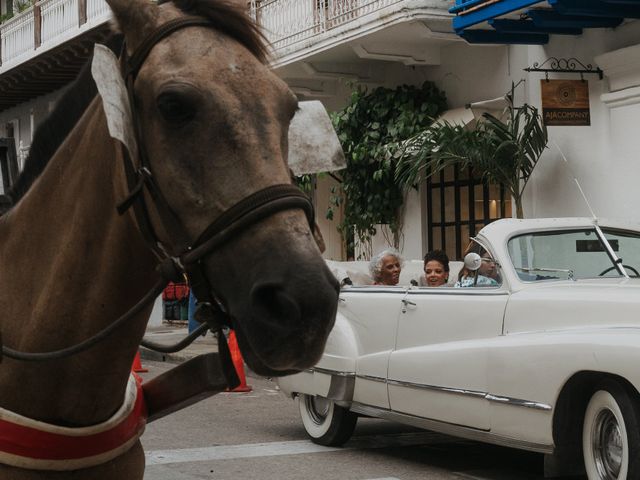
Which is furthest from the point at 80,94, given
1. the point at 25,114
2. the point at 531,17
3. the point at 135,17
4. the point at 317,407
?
the point at 25,114

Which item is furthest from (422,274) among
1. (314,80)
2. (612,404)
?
(314,80)

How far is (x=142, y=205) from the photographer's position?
106 inches

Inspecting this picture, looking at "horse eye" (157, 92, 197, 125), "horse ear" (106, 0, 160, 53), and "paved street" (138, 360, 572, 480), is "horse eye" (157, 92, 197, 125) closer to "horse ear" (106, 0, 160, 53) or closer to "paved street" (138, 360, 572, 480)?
"horse ear" (106, 0, 160, 53)

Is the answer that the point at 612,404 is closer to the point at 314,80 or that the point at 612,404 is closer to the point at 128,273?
the point at 128,273

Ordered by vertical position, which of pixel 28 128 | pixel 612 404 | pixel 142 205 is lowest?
pixel 612 404

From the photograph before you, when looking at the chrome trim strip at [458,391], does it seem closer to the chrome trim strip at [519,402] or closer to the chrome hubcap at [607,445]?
the chrome trim strip at [519,402]

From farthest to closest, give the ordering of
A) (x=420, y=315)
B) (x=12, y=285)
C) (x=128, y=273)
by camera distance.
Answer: (x=420, y=315), (x=12, y=285), (x=128, y=273)

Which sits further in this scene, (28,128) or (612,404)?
(28,128)

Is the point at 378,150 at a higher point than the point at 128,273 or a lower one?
higher

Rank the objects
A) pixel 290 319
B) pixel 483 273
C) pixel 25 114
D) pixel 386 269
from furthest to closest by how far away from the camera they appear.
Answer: pixel 25 114 → pixel 386 269 → pixel 483 273 → pixel 290 319

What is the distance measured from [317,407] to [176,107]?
20.8 ft

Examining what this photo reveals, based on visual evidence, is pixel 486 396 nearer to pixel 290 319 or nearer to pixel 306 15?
pixel 290 319

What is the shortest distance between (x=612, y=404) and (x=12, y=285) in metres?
4.00

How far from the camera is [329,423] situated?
333 inches
